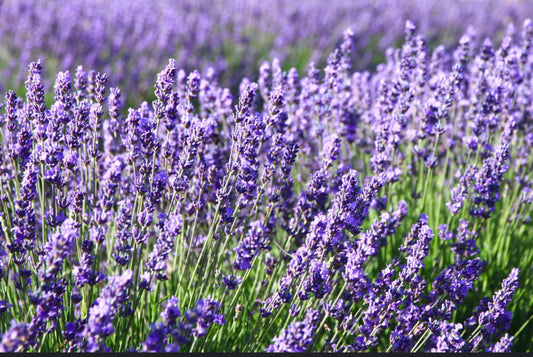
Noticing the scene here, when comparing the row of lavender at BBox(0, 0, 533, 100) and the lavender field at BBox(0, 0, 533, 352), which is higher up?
the row of lavender at BBox(0, 0, 533, 100)

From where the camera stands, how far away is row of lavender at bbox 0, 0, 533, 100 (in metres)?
7.82

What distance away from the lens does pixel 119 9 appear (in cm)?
945

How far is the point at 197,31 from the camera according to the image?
9336 mm

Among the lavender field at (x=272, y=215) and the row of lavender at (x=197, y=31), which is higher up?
the row of lavender at (x=197, y=31)

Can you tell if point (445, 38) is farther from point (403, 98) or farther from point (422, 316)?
point (422, 316)

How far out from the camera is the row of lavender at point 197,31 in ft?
→ 25.6

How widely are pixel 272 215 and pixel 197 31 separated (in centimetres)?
680

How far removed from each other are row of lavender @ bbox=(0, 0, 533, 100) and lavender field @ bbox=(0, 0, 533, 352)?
13.8 ft

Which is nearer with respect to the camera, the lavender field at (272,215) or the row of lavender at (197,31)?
the lavender field at (272,215)

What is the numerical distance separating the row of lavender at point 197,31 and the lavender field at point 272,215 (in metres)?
4.21

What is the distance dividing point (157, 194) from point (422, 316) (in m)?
1.22

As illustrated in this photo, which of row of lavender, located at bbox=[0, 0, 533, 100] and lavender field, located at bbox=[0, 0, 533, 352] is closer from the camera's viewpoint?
lavender field, located at bbox=[0, 0, 533, 352]

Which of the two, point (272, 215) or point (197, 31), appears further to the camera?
point (197, 31)

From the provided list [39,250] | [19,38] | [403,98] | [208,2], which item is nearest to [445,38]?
[208,2]
